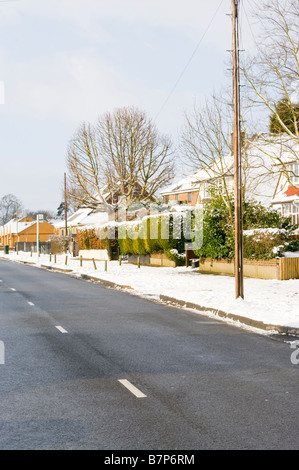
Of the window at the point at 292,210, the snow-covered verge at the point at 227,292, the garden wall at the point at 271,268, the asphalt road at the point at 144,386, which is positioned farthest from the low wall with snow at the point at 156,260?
the asphalt road at the point at 144,386

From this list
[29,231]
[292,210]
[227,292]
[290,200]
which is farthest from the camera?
[29,231]

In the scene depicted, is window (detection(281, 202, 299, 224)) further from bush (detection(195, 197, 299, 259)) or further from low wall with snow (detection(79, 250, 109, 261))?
low wall with snow (detection(79, 250, 109, 261))

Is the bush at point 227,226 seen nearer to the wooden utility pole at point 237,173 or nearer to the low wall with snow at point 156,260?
the low wall with snow at point 156,260

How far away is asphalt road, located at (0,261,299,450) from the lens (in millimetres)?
5426

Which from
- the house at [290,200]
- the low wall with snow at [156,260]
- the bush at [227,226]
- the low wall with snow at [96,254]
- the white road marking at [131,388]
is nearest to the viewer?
the white road marking at [131,388]

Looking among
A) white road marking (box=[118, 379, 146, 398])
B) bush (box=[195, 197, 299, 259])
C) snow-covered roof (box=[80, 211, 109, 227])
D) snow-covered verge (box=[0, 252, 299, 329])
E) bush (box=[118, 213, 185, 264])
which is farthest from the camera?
snow-covered roof (box=[80, 211, 109, 227])

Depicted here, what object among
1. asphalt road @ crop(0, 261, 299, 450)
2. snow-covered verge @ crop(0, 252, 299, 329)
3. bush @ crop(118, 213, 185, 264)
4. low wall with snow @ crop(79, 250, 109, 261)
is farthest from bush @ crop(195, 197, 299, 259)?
low wall with snow @ crop(79, 250, 109, 261)

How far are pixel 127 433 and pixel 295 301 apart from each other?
11.7 meters

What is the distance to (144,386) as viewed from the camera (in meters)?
7.42

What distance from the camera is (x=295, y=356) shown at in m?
9.53

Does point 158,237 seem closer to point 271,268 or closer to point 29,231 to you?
point 271,268

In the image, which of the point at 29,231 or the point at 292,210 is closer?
the point at 292,210

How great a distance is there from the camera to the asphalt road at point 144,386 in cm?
543

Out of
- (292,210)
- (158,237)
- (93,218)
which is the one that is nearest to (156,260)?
(158,237)
